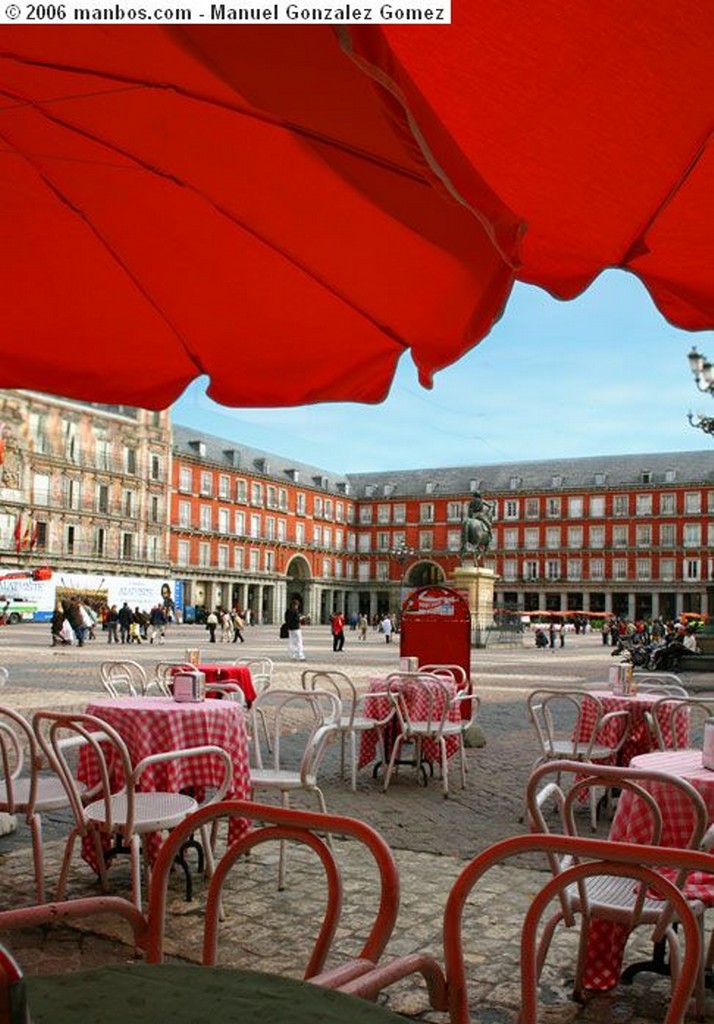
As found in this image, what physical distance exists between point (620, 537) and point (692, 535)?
187 inches

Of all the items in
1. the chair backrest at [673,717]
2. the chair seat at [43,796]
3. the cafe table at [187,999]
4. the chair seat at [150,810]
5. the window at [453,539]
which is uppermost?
the window at [453,539]

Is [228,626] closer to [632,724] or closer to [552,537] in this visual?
[632,724]

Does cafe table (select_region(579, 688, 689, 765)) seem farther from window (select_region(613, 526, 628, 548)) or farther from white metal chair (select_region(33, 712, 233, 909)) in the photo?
window (select_region(613, 526, 628, 548))

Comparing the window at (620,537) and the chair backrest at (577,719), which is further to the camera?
the window at (620,537)

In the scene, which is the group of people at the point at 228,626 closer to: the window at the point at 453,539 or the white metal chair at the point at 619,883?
the white metal chair at the point at 619,883

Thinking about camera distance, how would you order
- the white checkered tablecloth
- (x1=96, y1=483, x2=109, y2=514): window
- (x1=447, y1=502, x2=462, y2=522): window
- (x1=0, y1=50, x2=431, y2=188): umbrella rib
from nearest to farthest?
(x1=0, y1=50, x2=431, y2=188): umbrella rib
the white checkered tablecloth
(x1=96, y1=483, x2=109, y2=514): window
(x1=447, y1=502, x2=462, y2=522): window

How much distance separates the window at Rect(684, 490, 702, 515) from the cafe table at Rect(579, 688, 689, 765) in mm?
62464

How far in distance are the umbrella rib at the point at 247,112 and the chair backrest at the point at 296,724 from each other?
3.02m

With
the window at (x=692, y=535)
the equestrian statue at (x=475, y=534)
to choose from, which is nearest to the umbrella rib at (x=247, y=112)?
the equestrian statue at (x=475, y=534)

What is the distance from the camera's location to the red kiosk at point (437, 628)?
9336 millimetres

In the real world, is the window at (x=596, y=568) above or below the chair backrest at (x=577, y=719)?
above

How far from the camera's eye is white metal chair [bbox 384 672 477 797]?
7.11 meters

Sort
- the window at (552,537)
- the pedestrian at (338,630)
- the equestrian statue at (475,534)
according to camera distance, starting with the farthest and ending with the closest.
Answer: the window at (552,537) < the equestrian statue at (475,534) < the pedestrian at (338,630)

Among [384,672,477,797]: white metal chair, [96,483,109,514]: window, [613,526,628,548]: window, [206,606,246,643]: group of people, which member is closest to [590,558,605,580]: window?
[613,526,628,548]: window
